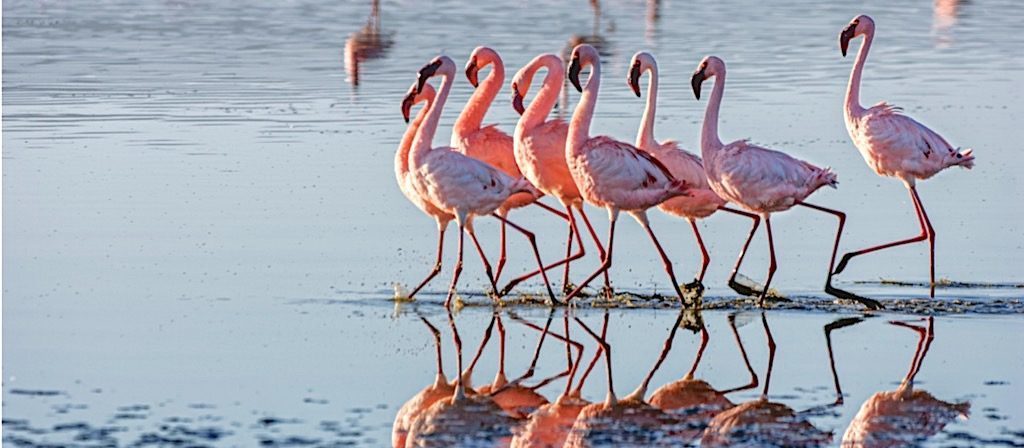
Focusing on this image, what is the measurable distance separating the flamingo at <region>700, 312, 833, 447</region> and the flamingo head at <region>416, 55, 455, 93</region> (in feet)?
10.3

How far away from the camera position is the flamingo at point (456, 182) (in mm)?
9703

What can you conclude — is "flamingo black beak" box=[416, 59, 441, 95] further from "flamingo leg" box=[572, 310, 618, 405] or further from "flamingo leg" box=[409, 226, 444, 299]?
"flamingo leg" box=[572, 310, 618, 405]

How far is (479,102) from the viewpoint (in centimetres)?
1061

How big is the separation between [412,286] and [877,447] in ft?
12.9

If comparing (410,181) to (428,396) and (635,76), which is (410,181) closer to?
(635,76)

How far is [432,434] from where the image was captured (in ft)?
23.4

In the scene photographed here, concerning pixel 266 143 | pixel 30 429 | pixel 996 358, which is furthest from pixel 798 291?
pixel 266 143

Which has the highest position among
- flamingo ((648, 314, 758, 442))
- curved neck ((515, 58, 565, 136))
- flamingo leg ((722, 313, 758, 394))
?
curved neck ((515, 58, 565, 136))

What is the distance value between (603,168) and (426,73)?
44.2 inches

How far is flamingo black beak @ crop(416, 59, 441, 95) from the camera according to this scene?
10.0 metres

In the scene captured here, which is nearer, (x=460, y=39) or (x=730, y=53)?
(x=730, y=53)

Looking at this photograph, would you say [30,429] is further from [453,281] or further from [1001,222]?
[1001,222]

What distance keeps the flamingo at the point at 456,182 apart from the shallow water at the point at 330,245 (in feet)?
1.79

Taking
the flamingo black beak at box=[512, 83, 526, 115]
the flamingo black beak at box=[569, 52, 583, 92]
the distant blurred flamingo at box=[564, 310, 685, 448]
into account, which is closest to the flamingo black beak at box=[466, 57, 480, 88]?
the flamingo black beak at box=[512, 83, 526, 115]
